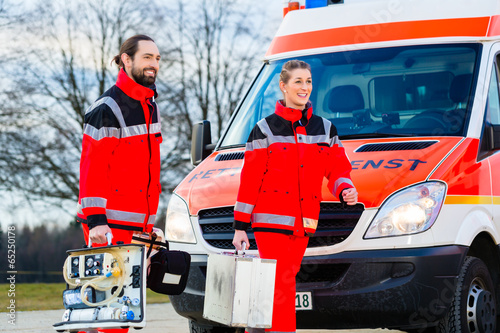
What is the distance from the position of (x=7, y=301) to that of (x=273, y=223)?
221 inches

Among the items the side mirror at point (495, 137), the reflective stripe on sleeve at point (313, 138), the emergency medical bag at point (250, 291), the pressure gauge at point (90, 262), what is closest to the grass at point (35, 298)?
the emergency medical bag at point (250, 291)

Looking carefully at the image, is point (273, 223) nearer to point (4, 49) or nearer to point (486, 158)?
point (486, 158)

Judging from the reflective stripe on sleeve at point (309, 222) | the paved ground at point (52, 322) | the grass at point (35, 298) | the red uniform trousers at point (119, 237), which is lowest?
the grass at point (35, 298)

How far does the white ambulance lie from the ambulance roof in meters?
0.01

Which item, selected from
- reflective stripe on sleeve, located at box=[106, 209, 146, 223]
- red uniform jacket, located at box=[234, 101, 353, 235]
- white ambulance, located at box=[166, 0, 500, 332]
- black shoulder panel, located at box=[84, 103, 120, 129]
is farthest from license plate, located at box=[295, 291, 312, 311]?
black shoulder panel, located at box=[84, 103, 120, 129]

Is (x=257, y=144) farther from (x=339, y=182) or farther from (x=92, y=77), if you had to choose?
(x=92, y=77)

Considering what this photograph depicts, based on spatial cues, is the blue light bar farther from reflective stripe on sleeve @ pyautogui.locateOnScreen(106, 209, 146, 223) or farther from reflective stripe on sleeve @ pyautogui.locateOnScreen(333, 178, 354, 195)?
reflective stripe on sleeve @ pyautogui.locateOnScreen(106, 209, 146, 223)

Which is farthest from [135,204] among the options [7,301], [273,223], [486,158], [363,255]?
[7,301]

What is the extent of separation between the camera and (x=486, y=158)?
6062 mm

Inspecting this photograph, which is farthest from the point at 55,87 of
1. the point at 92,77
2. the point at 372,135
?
the point at 372,135

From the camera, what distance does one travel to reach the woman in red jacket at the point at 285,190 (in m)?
5.00

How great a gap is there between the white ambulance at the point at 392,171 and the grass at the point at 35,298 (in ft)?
11.7

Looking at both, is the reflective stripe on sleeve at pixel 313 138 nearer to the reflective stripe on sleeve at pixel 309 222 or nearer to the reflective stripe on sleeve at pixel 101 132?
the reflective stripe on sleeve at pixel 309 222

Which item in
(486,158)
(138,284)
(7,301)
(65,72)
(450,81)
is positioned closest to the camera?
(138,284)
